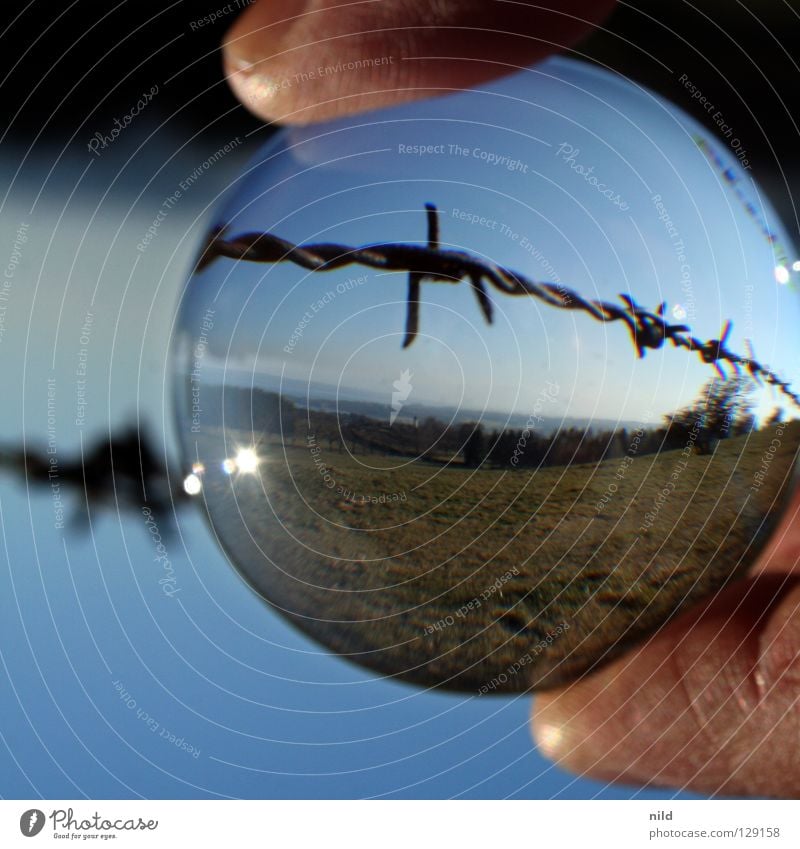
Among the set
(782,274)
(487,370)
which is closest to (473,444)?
(487,370)

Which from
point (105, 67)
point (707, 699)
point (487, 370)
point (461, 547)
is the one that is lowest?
point (707, 699)

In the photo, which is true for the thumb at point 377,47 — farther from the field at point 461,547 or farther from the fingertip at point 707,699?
the fingertip at point 707,699

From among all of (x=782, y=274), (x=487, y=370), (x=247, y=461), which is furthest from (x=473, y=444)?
(x=782, y=274)

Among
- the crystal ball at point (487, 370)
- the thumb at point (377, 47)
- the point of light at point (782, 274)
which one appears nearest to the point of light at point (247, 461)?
the crystal ball at point (487, 370)

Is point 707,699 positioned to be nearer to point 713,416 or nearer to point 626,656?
point 626,656

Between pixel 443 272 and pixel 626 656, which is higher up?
pixel 443 272
